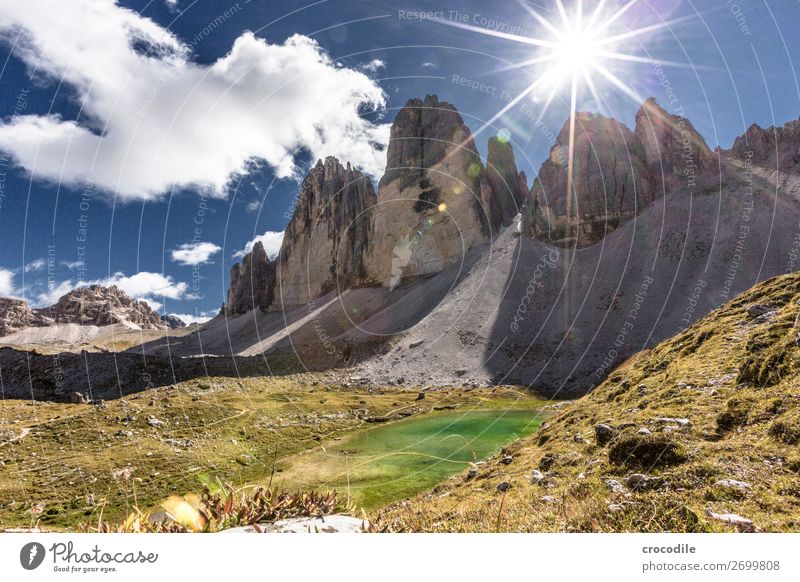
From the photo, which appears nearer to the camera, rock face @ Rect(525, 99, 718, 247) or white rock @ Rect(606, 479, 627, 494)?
white rock @ Rect(606, 479, 627, 494)

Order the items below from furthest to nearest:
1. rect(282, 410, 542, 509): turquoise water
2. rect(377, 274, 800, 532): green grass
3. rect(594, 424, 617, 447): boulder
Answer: rect(282, 410, 542, 509): turquoise water < rect(594, 424, 617, 447): boulder < rect(377, 274, 800, 532): green grass

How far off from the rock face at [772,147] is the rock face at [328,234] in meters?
116

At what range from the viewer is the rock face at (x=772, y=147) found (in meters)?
95.1

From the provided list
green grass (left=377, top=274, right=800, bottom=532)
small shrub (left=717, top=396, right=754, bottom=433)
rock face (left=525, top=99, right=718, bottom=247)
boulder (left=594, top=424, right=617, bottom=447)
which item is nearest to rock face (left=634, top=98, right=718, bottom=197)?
rock face (left=525, top=99, right=718, bottom=247)

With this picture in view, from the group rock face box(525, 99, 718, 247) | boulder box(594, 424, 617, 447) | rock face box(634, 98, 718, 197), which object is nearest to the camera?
boulder box(594, 424, 617, 447)

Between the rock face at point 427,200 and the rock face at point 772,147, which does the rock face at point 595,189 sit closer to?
the rock face at point 427,200

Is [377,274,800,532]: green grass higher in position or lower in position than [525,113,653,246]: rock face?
lower

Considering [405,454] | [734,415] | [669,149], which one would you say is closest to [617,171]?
[669,149]

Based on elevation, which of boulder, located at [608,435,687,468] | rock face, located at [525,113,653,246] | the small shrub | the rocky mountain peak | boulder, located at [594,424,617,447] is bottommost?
boulder, located at [594,424,617,447]

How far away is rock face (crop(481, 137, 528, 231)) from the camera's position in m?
123

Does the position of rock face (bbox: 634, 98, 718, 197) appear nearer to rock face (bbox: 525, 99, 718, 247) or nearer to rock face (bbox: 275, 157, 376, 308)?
rock face (bbox: 525, 99, 718, 247)

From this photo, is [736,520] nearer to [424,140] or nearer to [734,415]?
[734,415]

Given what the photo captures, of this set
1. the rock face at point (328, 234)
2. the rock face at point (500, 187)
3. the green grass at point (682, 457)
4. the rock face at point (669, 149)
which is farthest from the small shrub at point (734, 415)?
the rock face at point (328, 234)

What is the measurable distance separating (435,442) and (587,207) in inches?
4036
